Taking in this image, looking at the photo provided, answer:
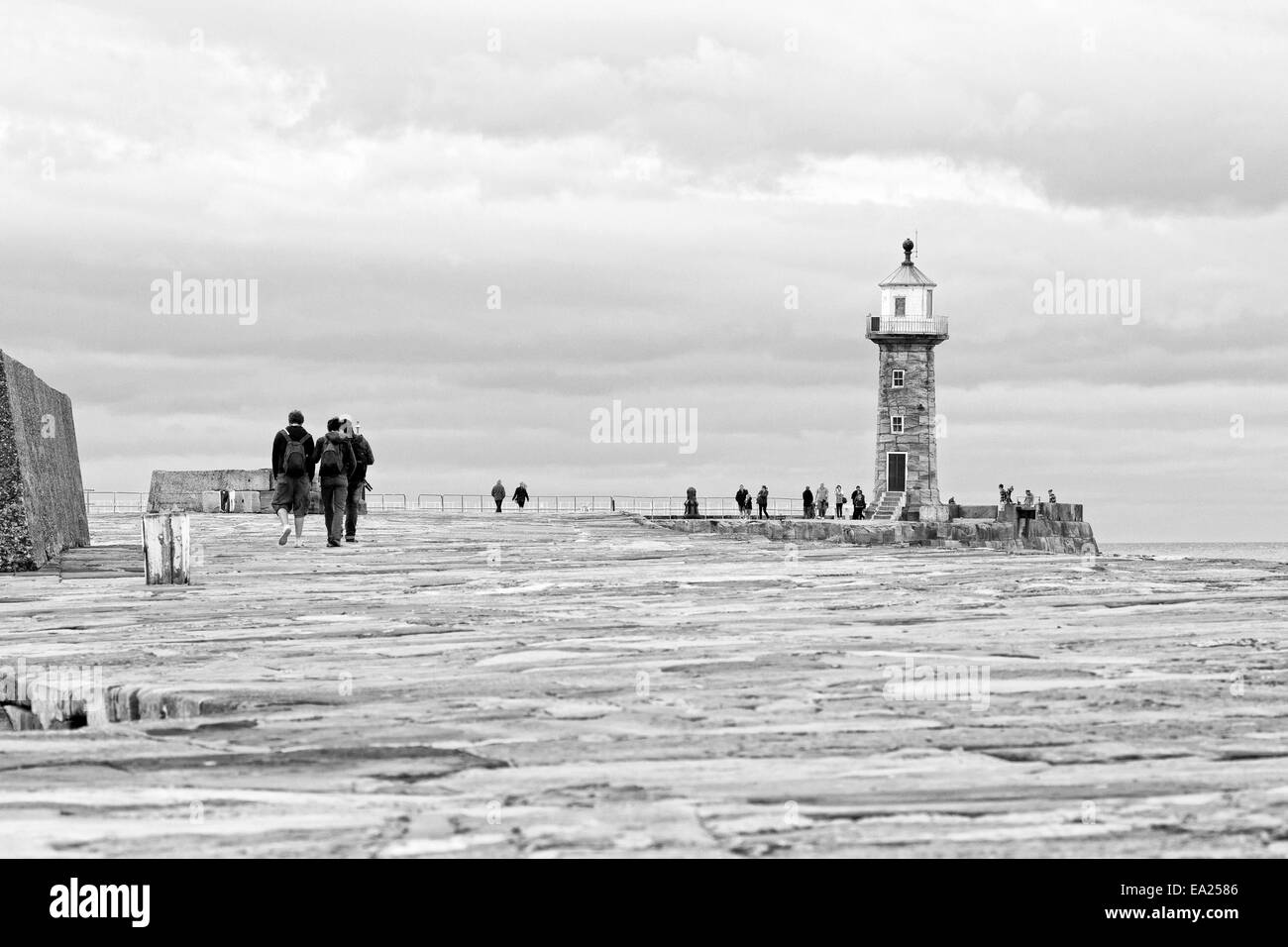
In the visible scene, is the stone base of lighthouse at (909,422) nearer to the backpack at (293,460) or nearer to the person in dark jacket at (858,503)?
the person in dark jacket at (858,503)

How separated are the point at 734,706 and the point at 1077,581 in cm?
677

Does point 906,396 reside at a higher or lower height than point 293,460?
higher

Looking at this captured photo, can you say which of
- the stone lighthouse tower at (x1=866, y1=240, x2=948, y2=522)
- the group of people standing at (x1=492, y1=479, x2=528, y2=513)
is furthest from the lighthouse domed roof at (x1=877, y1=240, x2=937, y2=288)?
the group of people standing at (x1=492, y1=479, x2=528, y2=513)

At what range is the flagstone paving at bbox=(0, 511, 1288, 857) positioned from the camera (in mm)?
4012

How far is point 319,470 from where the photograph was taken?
Answer: 1862 centimetres

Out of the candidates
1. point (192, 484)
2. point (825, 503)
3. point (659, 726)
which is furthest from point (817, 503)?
point (659, 726)

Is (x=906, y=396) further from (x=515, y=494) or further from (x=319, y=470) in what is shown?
(x=319, y=470)

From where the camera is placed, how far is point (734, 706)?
5.94 meters

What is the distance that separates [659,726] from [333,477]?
13.6 m

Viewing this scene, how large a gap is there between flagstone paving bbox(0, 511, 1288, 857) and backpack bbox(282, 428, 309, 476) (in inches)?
291

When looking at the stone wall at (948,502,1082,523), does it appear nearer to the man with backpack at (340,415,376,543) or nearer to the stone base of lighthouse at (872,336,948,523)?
the stone base of lighthouse at (872,336,948,523)

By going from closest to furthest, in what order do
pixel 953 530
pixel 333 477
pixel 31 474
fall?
pixel 31 474
pixel 333 477
pixel 953 530
